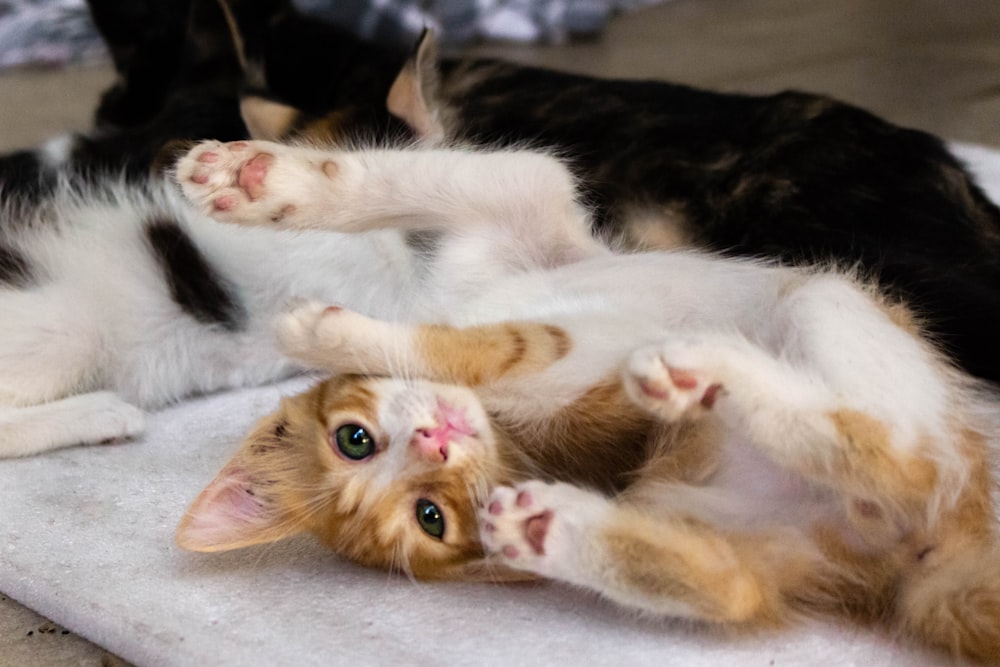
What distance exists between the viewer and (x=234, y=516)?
3.58 feet

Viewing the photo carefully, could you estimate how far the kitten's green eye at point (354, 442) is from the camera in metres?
1.08

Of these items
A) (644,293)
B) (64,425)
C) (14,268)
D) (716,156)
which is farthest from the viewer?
(716,156)

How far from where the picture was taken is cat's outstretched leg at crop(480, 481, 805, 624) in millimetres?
885

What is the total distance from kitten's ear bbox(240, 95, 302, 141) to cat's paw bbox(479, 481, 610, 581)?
40.0 inches

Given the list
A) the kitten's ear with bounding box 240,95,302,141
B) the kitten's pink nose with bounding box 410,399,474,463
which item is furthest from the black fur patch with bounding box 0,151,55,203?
the kitten's pink nose with bounding box 410,399,474,463

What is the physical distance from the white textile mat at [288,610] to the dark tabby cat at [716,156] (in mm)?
567

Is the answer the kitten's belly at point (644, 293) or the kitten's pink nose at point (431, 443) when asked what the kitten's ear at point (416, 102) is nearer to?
the kitten's belly at point (644, 293)

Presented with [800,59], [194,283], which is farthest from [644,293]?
[800,59]

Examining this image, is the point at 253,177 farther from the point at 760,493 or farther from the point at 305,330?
the point at 760,493

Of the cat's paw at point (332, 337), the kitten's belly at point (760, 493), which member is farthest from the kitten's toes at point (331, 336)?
the kitten's belly at point (760, 493)

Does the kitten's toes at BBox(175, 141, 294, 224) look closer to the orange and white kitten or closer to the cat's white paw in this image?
the orange and white kitten

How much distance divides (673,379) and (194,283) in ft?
3.08

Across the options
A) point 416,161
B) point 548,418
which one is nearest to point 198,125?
point 416,161

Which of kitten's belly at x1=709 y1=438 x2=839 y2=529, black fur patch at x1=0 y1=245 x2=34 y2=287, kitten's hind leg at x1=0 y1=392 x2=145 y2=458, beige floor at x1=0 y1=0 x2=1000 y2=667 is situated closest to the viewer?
kitten's belly at x1=709 y1=438 x2=839 y2=529
